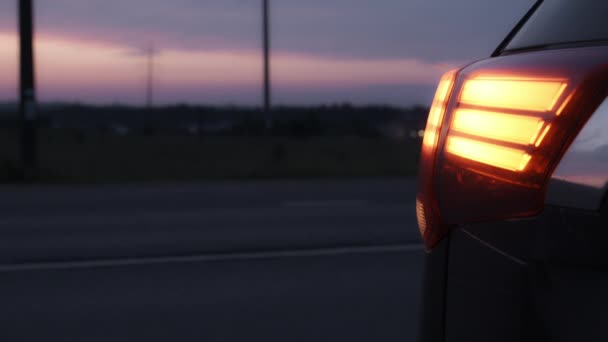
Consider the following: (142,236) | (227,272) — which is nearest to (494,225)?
(227,272)

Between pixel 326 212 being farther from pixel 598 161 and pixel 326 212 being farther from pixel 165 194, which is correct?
pixel 598 161

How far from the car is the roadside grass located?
14691 millimetres

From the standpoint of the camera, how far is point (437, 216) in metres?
2.06

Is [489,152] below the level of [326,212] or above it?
above

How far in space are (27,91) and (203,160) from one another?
46.2ft

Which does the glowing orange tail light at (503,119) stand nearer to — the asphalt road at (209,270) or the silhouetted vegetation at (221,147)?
the asphalt road at (209,270)

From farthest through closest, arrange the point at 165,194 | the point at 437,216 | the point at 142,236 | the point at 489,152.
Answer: the point at 165,194 → the point at 142,236 → the point at 437,216 → the point at 489,152

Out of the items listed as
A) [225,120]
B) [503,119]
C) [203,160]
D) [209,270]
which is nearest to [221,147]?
[203,160]

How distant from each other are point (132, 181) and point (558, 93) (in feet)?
49.7

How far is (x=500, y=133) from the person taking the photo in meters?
1.86

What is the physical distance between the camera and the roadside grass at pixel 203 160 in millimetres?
18047

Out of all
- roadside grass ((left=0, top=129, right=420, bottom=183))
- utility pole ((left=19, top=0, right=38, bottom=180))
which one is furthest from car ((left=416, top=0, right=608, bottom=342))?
utility pole ((left=19, top=0, right=38, bottom=180))

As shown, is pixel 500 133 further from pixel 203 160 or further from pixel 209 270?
pixel 203 160

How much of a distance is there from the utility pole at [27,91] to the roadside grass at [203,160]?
33cm
